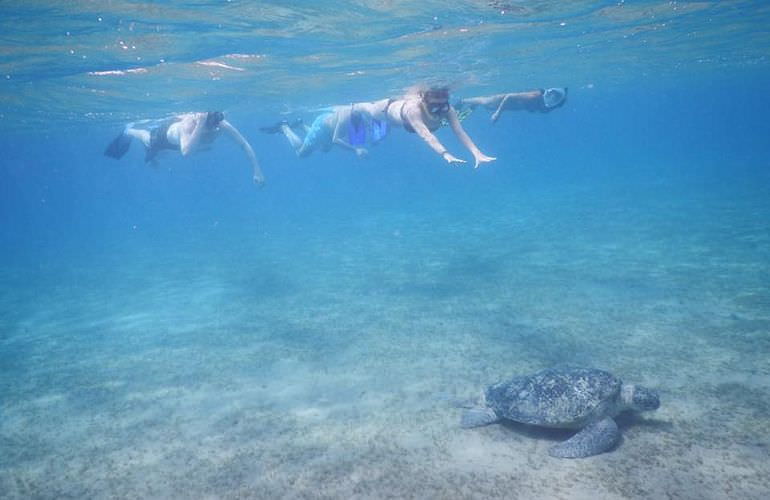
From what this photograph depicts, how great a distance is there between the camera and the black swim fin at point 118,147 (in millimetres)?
15390

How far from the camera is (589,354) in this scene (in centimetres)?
781

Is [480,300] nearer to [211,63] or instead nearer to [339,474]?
[339,474]

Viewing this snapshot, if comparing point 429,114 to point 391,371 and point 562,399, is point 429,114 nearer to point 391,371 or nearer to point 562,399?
point 391,371

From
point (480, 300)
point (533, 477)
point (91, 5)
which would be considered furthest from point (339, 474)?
point (91, 5)

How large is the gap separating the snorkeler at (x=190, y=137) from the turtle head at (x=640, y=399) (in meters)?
9.89

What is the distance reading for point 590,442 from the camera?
16.7 feet

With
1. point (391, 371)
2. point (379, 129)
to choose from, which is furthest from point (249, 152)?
point (391, 371)

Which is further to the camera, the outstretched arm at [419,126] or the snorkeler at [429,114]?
the snorkeler at [429,114]

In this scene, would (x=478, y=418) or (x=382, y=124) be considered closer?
(x=478, y=418)

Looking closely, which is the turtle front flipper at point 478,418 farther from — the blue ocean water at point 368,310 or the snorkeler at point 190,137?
the snorkeler at point 190,137

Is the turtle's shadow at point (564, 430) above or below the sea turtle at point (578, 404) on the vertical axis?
below

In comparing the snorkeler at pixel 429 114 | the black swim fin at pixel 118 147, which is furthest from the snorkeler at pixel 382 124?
the black swim fin at pixel 118 147

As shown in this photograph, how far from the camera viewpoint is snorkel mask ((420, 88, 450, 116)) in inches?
382

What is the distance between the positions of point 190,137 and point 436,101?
7.68 m
